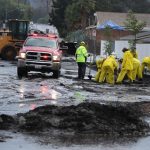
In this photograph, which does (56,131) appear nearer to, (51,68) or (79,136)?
(79,136)

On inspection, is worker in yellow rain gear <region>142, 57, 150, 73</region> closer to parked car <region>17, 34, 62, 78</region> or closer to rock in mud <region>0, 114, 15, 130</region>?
parked car <region>17, 34, 62, 78</region>

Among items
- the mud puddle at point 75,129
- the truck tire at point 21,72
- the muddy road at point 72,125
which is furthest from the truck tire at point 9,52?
the mud puddle at point 75,129

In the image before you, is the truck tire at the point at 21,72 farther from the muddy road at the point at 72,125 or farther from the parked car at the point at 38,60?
the muddy road at the point at 72,125

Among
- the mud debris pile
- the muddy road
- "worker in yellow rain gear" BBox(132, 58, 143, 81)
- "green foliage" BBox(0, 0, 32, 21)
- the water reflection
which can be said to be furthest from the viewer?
"green foliage" BBox(0, 0, 32, 21)

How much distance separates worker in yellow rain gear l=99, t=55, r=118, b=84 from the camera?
23.8m

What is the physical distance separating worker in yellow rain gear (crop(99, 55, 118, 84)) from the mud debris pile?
11.4m

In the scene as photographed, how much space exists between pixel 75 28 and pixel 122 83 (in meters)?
63.9

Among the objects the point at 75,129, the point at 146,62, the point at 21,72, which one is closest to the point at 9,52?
the point at 21,72

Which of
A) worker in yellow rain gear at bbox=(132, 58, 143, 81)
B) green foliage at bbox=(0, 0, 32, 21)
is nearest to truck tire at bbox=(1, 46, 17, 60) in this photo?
worker in yellow rain gear at bbox=(132, 58, 143, 81)

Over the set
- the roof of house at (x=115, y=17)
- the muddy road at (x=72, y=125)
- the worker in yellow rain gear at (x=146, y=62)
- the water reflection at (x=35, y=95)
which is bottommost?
the water reflection at (x=35, y=95)

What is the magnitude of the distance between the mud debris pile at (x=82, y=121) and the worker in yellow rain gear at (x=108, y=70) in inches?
450

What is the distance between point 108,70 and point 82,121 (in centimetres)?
1299

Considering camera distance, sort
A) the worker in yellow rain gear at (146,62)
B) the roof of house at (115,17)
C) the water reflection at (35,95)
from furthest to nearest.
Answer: the roof of house at (115,17) → the worker in yellow rain gear at (146,62) → the water reflection at (35,95)

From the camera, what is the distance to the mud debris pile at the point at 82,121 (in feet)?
35.4
